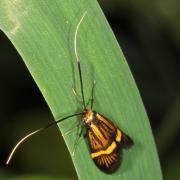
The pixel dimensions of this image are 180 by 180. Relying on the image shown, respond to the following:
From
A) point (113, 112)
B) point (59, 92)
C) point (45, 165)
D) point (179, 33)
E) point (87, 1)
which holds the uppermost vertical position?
point (87, 1)

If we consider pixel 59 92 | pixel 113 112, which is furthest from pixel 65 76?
pixel 113 112

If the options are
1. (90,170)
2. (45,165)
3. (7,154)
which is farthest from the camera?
(45,165)

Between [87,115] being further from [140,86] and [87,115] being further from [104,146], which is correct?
[140,86]

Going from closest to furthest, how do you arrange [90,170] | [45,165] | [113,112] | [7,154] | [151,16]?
[90,170] → [113,112] → [7,154] → [45,165] → [151,16]

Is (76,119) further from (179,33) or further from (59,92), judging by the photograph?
(179,33)

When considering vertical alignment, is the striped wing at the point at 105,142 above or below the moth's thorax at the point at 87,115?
below

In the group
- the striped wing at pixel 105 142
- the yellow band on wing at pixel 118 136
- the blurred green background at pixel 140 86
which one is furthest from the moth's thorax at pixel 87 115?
the blurred green background at pixel 140 86

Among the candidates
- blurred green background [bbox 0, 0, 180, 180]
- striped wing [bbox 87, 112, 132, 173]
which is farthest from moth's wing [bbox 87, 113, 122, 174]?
blurred green background [bbox 0, 0, 180, 180]

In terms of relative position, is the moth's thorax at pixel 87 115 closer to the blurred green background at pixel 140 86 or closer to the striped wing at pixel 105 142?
the striped wing at pixel 105 142
